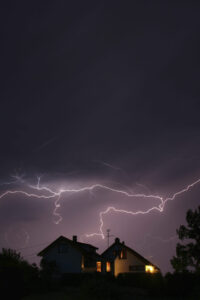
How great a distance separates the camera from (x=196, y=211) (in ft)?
80.0

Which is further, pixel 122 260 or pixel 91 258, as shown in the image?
pixel 122 260

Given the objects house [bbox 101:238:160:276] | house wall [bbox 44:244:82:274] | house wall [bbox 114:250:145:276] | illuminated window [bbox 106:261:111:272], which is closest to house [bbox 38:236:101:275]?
house wall [bbox 44:244:82:274]

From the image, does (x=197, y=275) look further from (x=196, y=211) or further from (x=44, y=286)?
(x=44, y=286)

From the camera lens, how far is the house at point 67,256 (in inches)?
1684

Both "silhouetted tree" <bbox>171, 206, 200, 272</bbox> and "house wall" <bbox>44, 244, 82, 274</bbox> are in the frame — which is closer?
"silhouetted tree" <bbox>171, 206, 200, 272</bbox>

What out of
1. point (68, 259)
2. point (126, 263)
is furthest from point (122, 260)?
point (68, 259)

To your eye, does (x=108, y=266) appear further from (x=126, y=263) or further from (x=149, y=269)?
(x=149, y=269)

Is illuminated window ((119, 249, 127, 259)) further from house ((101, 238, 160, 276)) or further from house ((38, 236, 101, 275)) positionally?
house ((38, 236, 101, 275))

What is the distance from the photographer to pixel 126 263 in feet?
161

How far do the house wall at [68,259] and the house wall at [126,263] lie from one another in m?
7.70

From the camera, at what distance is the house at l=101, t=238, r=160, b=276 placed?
160 feet

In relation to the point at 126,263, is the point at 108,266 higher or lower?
lower

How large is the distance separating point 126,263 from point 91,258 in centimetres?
559

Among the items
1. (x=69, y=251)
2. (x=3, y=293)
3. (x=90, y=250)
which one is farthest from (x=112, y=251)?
(x=3, y=293)
